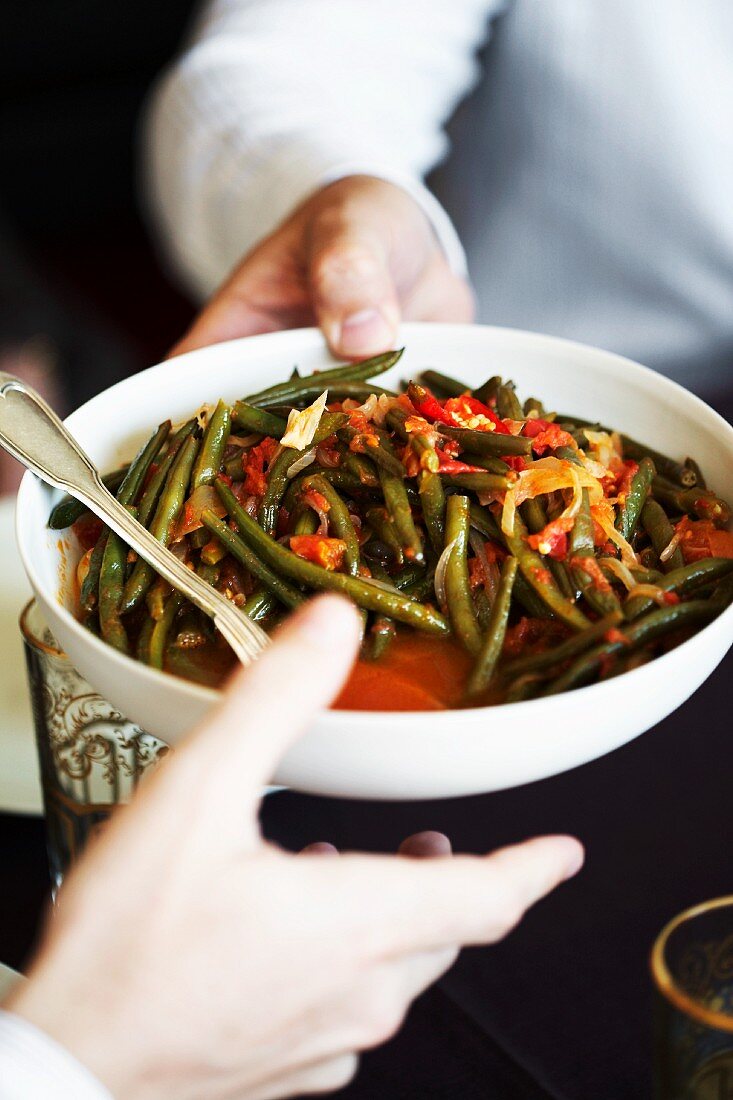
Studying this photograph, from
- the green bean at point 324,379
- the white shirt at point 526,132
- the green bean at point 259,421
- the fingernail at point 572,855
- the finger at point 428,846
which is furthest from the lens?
the white shirt at point 526,132

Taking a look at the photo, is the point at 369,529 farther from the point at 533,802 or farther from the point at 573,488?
the point at 533,802

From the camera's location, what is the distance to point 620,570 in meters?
1.64

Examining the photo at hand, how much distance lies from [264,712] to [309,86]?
2777mm

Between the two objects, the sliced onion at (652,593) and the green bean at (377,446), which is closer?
the sliced onion at (652,593)

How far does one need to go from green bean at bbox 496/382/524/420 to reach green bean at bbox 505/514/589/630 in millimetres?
298

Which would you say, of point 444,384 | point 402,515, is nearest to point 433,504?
point 402,515

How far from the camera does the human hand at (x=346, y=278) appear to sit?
2.19m

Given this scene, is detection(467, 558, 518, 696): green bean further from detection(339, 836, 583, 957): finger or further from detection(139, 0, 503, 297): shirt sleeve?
detection(139, 0, 503, 297): shirt sleeve

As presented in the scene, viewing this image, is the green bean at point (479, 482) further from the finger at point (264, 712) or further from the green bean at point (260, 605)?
the finger at point (264, 712)

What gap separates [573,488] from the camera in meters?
1.72

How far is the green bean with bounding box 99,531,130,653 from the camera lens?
1.60 m

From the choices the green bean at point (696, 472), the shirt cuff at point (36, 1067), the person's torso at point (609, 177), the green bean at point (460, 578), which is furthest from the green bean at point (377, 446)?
the person's torso at point (609, 177)

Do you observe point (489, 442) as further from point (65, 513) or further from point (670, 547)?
point (65, 513)

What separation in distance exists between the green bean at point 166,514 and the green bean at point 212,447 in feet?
0.06
